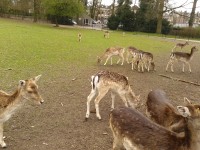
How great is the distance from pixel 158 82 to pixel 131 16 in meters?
38.8

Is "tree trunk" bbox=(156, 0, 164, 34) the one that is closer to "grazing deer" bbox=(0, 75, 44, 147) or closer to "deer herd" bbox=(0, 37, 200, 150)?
"deer herd" bbox=(0, 37, 200, 150)

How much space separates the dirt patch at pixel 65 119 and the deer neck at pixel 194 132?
2.18 m

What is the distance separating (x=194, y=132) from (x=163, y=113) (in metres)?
1.80

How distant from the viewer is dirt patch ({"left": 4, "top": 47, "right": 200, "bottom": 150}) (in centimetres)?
560

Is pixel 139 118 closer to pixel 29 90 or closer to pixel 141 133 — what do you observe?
pixel 141 133

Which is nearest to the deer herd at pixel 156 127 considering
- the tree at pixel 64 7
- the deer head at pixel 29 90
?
the deer head at pixel 29 90

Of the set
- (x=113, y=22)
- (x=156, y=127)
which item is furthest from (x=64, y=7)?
(x=156, y=127)

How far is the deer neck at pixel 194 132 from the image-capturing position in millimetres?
3617

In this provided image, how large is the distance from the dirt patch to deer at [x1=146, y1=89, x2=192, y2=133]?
1.01 metres

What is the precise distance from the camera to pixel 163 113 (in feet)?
Answer: 17.9

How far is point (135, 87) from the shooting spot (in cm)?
1014

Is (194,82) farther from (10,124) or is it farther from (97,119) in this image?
(10,124)

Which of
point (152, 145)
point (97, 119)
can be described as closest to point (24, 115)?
point (97, 119)

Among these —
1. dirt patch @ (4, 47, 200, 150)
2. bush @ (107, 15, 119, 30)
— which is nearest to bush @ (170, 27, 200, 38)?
bush @ (107, 15, 119, 30)
